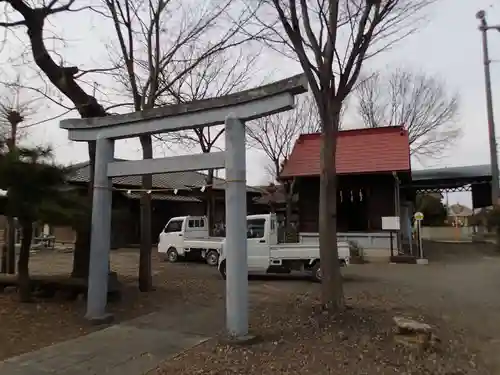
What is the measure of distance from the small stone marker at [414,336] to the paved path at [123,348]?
260 centimetres

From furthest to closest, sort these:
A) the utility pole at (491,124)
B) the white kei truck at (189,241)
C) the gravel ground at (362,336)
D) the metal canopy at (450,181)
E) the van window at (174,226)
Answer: the metal canopy at (450,181) → the utility pole at (491,124) → the van window at (174,226) → the white kei truck at (189,241) → the gravel ground at (362,336)

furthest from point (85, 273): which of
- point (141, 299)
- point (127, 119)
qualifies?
point (127, 119)

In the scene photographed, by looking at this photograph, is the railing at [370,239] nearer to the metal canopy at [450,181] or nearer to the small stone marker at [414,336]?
the metal canopy at [450,181]

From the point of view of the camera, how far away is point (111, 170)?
7.60m

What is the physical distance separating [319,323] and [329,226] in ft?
4.78

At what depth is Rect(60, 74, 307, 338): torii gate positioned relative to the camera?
6.14 meters

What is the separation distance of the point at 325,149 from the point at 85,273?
5.64 m

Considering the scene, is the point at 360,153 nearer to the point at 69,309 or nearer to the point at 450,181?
the point at 450,181

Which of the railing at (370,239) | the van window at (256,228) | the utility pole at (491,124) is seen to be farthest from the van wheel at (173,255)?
the utility pole at (491,124)

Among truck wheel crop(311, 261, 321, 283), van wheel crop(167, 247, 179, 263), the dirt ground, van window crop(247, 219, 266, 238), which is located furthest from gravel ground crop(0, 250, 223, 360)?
van wheel crop(167, 247, 179, 263)

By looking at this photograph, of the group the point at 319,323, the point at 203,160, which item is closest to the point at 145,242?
the point at 203,160

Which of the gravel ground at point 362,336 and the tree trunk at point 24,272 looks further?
the tree trunk at point 24,272

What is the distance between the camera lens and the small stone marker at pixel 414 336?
5.60 meters

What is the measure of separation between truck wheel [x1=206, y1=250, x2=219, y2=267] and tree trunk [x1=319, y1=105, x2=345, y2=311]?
34.4 ft
